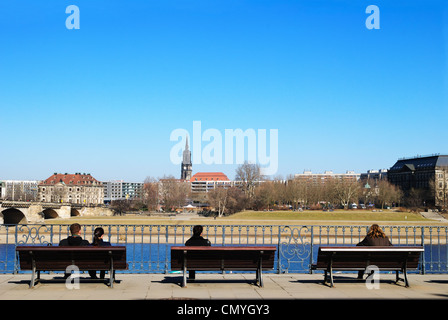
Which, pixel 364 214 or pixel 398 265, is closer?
pixel 398 265

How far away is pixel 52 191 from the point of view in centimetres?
14938

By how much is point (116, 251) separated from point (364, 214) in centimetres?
6627

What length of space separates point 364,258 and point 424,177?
13049 cm

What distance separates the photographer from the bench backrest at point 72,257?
1029cm

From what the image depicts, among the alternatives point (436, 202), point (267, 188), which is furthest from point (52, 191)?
point (436, 202)

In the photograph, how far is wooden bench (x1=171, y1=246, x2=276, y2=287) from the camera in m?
10.7

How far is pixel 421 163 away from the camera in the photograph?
456ft

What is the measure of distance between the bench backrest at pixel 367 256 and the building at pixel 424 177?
93.8 metres

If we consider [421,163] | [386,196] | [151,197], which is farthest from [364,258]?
[421,163]

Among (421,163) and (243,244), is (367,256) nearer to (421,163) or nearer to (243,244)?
(243,244)

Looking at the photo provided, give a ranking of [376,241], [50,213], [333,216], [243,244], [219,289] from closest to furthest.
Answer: [219,289], [376,241], [243,244], [333,216], [50,213]
